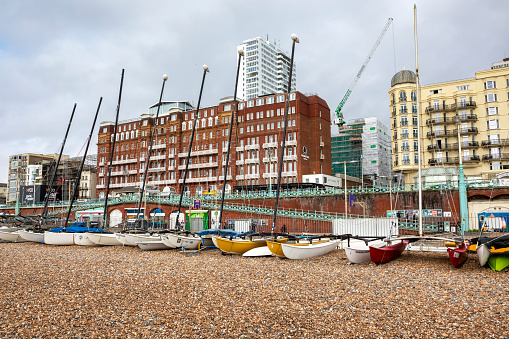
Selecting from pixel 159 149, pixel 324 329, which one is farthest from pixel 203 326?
pixel 159 149

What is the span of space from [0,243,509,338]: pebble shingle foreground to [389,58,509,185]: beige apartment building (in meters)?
48.6

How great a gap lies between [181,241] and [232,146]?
57106mm

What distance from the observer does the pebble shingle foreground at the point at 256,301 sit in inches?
389

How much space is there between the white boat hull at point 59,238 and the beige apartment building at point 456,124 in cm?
5066

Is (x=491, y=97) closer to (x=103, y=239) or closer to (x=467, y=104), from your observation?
A: (x=467, y=104)

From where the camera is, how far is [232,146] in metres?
84.4

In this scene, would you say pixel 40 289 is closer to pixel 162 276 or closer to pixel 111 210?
pixel 162 276

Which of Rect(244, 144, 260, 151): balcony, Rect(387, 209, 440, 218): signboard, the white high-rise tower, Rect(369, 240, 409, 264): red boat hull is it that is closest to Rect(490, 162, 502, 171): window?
Rect(387, 209, 440, 218): signboard

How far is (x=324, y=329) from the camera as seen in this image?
9.87 m

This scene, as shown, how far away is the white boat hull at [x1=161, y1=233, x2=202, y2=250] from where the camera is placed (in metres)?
28.2

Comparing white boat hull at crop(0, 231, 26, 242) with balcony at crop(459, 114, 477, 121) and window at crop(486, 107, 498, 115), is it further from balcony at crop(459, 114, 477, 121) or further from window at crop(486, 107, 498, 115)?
window at crop(486, 107, 498, 115)

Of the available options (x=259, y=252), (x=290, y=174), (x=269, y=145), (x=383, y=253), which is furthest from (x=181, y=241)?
(x=269, y=145)

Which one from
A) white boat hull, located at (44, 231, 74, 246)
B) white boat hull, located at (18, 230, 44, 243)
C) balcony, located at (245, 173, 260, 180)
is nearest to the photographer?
white boat hull, located at (44, 231, 74, 246)

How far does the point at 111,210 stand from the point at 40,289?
2450 inches
